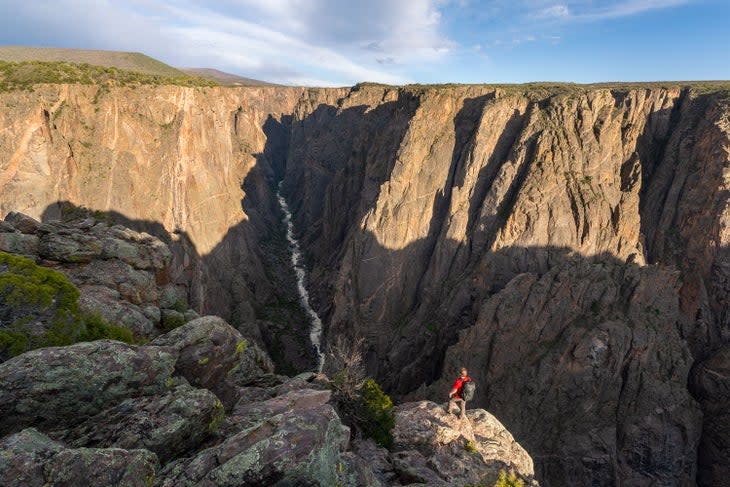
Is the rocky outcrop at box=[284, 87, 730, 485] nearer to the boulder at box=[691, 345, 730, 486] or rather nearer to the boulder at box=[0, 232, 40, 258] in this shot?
the boulder at box=[691, 345, 730, 486]

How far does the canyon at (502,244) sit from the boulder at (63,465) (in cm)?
3842

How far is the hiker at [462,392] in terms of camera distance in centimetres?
2264

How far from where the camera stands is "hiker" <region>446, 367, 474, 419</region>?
74.3 feet

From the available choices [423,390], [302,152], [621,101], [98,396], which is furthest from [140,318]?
[302,152]

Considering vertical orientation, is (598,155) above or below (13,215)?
above

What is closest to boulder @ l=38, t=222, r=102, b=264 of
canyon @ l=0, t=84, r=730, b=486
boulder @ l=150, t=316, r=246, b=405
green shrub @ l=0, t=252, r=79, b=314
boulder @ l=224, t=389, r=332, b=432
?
green shrub @ l=0, t=252, r=79, b=314

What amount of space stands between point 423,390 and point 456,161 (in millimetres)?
36207

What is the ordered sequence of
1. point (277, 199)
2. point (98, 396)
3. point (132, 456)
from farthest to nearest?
point (277, 199) < point (98, 396) < point (132, 456)

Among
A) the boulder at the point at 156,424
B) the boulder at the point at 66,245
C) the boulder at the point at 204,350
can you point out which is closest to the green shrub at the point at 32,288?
the boulder at the point at 204,350

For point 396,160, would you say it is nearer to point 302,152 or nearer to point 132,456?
point 132,456

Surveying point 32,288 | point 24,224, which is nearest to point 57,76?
point 24,224

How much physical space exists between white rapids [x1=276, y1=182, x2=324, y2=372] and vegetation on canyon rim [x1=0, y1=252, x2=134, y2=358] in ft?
155

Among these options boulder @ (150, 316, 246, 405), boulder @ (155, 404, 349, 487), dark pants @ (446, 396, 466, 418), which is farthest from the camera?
dark pants @ (446, 396, 466, 418)

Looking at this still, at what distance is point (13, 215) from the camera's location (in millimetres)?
23531
